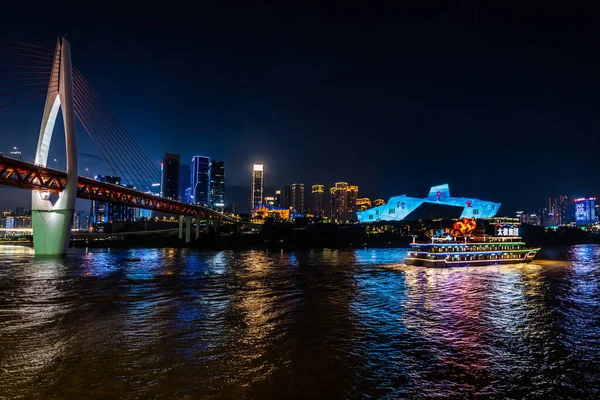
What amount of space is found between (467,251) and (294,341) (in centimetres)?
3914

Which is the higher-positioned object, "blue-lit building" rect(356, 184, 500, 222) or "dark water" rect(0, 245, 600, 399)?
"blue-lit building" rect(356, 184, 500, 222)

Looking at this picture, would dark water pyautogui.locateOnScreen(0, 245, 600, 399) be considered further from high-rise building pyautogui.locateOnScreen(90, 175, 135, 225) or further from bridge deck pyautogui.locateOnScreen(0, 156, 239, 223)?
high-rise building pyautogui.locateOnScreen(90, 175, 135, 225)

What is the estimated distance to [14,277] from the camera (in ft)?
102

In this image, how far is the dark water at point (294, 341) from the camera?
1023 cm

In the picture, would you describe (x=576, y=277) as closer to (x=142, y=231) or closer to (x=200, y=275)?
(x=200, y=275)

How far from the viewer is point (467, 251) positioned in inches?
1866

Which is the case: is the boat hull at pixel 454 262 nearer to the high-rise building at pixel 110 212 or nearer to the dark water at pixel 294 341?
the dark water at pixel 294 341

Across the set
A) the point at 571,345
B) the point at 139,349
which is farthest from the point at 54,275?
the point at 571,345

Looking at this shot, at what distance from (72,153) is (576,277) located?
5385cm

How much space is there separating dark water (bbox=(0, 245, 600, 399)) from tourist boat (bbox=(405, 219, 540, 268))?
1722 centimetres

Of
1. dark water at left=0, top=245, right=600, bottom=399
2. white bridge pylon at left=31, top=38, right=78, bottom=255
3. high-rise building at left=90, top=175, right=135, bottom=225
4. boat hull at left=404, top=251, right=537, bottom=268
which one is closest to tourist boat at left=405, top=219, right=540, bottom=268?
boat hull at left=404, top=251, right=537, bottom=268

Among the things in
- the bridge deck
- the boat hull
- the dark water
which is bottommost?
the boat hull

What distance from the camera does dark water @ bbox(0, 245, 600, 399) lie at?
1023 centimetres

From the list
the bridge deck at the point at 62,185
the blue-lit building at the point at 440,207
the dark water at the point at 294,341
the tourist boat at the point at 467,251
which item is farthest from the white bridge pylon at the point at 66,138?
the blue-lit building at the point at 440,207
